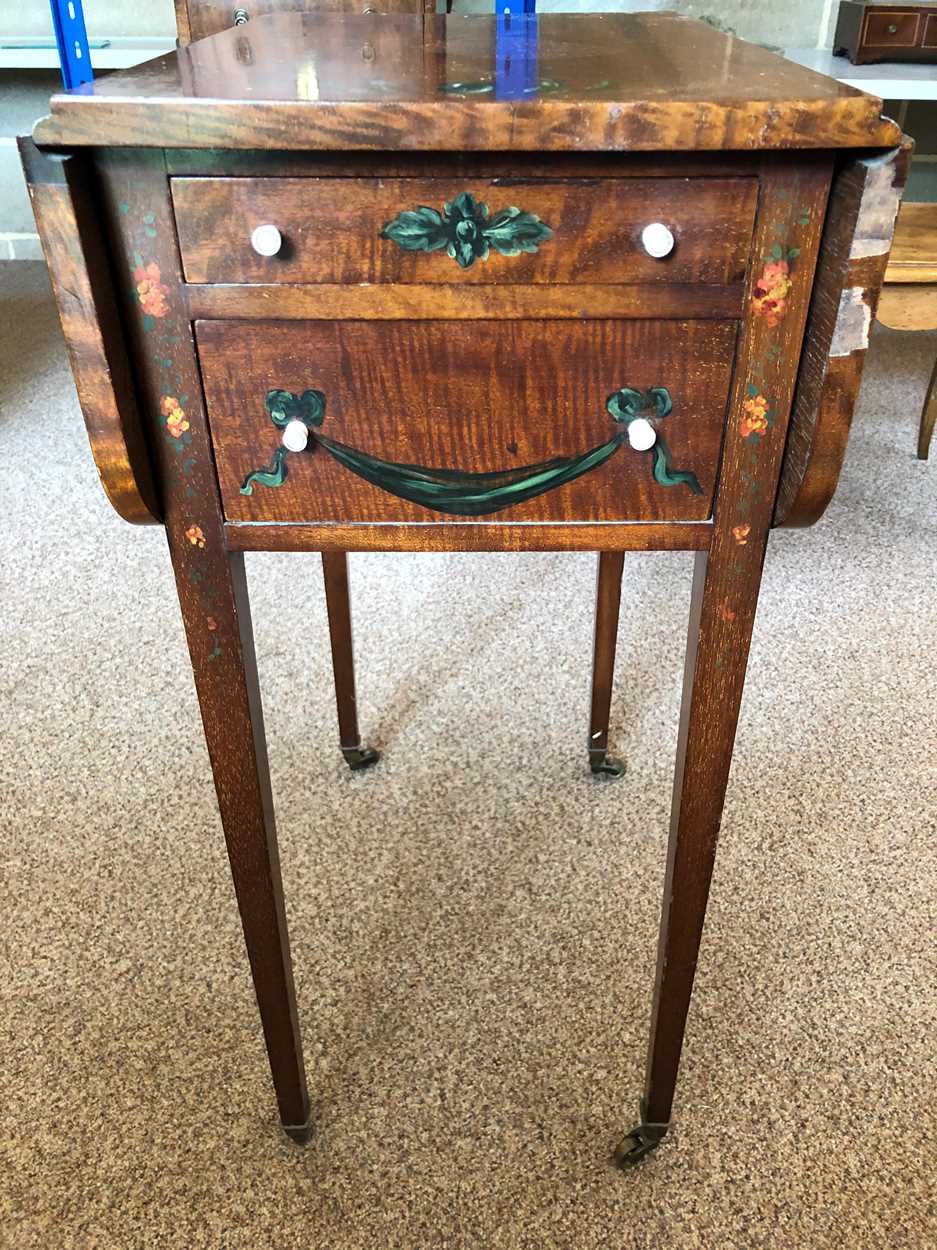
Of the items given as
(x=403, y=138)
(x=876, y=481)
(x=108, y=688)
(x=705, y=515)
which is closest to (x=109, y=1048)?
(x=108, y=688)

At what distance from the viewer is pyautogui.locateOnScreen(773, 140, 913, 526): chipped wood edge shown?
0.57m

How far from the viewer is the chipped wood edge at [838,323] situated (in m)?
0.57

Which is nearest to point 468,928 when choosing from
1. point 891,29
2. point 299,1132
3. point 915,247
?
point 299,1132

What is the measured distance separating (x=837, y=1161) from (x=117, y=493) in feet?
2.82

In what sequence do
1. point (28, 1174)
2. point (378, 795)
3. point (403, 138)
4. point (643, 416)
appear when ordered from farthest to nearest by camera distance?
point (378, 795) < point (28, 1174) < point (643, 416) < point (403, 138)

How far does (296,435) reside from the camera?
2.18 feet

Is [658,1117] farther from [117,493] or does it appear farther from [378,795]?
[117,493]

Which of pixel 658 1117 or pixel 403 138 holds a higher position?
pixel 403 138

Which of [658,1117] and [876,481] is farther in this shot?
[876,481]

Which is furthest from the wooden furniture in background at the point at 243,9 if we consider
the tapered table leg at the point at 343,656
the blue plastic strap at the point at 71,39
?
the tapered table leg at the point at 343,656

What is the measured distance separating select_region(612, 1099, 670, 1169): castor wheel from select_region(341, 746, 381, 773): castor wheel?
0.62 meters

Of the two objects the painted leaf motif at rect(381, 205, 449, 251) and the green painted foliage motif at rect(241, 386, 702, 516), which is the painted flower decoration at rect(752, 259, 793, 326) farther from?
the painted leaf motif at rect(381, 205, 449, 251)

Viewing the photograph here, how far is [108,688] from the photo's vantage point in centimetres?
159

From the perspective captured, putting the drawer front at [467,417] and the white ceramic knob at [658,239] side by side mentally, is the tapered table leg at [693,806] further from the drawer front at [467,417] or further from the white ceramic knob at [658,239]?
the white ceramic knob at [658,239]
